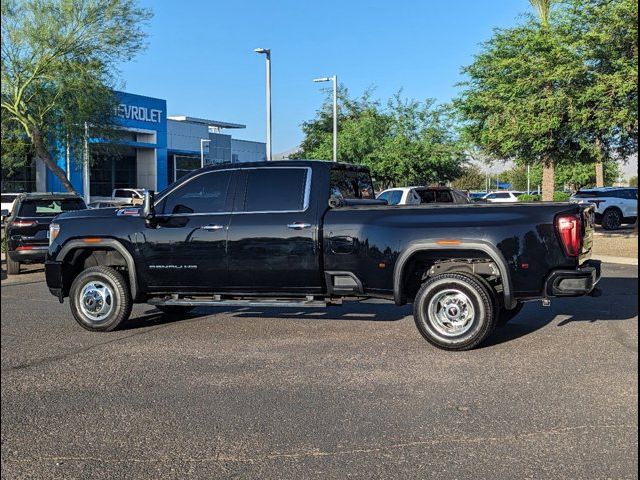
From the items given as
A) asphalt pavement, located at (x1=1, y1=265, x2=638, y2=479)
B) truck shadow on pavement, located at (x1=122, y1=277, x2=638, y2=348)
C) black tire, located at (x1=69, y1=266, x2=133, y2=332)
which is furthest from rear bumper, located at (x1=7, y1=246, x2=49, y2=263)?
black tire, located at (x1=69, y1=266, x2=133, y2=332)

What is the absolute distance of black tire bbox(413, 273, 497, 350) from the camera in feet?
22.3

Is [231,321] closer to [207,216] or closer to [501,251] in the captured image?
[207,216]

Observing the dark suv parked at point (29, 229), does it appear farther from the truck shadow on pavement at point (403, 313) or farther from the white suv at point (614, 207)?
the white suv at point (614, 207)

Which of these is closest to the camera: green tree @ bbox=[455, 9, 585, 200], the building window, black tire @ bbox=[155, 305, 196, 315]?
black tire @ bbox=[155, 305, 196, 315]

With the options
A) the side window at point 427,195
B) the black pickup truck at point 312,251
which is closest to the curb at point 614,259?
the side window at point 427,195

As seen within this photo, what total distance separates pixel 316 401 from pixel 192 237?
10.0 feet

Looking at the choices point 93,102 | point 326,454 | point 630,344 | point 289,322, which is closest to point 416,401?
point 326,454

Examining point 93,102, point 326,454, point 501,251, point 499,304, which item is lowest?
point 326,454

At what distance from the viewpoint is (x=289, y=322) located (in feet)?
27.8

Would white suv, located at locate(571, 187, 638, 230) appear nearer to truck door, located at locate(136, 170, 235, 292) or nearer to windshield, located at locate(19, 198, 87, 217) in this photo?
windshield, located at locate(19, 198, 87, 217)

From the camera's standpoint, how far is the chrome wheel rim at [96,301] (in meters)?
8.01

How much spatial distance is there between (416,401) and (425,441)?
0.84 meters

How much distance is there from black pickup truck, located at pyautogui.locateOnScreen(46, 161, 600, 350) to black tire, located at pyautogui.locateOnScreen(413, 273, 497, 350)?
1cm

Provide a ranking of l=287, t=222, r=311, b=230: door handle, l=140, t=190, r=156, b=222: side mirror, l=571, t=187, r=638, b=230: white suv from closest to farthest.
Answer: l=287, t=222, r=311, b=230: door handle
l=140, t=190, r=156, b=222: side mirror
l=571, t=187, r=638, b=230: white suv
